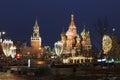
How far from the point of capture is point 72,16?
193 meters

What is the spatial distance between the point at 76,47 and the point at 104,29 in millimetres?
66655

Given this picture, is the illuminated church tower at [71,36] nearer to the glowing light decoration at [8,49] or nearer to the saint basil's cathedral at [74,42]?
the saint basil's cathedral at [74,42]

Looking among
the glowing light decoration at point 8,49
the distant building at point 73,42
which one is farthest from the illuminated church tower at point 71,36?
the glowing light decoration at point 8,49

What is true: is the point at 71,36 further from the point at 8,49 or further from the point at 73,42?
the point at 8,49

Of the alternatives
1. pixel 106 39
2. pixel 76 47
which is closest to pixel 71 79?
pixel 106 39

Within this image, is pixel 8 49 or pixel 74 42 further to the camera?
pixel 74 42

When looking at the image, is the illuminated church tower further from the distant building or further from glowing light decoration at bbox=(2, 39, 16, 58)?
glowing light decoration at bbox=(2, 39, 16, 58)

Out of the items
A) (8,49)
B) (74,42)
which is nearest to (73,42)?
(74,42)

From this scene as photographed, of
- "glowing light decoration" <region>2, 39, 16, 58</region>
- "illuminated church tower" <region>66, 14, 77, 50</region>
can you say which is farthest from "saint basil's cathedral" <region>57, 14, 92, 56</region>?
"glowing light decoration" <region>2, 39, 16, 58</region>

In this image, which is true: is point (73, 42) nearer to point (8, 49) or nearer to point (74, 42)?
point (74, 42)

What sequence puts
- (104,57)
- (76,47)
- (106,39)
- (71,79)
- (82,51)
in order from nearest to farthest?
(71,79) → (106,39) → (104,57) → (82,51) → (76,47)

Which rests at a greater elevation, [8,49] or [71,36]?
[71,36]

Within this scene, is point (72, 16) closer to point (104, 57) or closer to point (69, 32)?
point (69, 32)

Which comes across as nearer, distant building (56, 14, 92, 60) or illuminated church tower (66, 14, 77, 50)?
distant building (56, 14, 92, 60)
